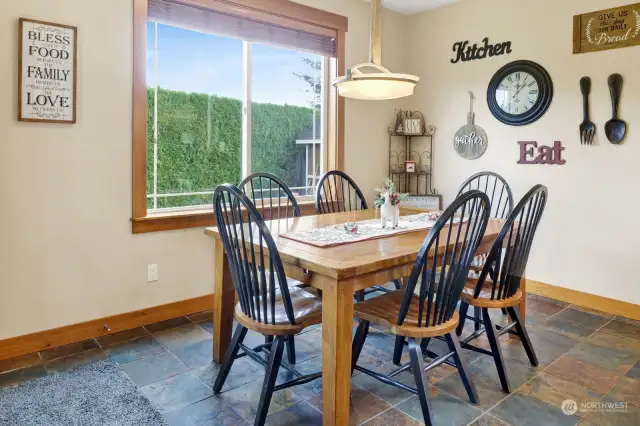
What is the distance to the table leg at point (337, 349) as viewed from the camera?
178 cm

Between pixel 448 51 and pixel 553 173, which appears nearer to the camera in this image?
pixel 553 173

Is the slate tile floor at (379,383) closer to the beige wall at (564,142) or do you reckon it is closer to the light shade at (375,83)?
the beige wall at (564,142)

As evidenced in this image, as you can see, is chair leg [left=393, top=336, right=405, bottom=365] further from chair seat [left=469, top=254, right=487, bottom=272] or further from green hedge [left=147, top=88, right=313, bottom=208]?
green hedge [left=147, top=88, right=313, bottom=208]

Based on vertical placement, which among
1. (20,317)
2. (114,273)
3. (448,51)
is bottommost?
(20,317)

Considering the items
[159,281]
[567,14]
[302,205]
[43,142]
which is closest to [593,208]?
[567,14]

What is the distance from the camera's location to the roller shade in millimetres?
3006

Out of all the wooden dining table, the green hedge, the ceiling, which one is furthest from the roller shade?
the wooden dining table

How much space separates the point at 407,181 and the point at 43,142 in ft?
10.6

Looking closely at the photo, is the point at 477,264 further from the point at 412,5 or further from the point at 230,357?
the point at 412,5

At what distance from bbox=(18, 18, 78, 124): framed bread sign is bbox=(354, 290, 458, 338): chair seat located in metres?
1.97

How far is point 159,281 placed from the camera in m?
3.10

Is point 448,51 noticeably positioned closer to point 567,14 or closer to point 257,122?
point 567,14

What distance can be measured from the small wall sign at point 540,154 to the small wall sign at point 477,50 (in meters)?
0.81

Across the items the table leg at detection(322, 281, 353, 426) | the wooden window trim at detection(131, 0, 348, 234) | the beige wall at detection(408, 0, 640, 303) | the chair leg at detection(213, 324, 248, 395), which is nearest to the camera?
the table leg at detection(322, 281, 353, 426)
